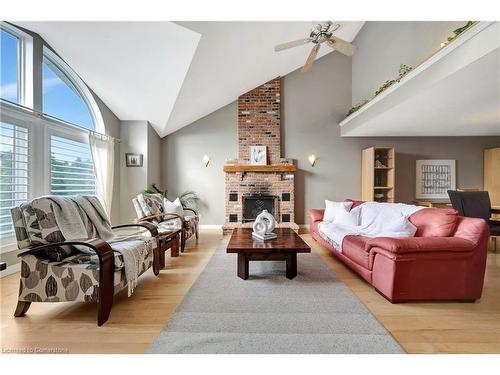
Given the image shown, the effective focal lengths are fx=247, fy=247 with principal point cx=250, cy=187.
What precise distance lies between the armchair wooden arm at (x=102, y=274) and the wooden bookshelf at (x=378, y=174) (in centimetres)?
532

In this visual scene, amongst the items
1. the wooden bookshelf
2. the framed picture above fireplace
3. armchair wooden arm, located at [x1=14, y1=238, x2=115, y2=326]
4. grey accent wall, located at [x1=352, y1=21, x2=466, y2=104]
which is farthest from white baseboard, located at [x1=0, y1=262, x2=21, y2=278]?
the wooden bookshelf

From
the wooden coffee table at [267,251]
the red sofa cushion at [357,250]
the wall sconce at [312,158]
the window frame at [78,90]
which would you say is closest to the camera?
the red sofa cushion at [357,250]

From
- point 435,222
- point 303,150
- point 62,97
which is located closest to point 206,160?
point 303,150

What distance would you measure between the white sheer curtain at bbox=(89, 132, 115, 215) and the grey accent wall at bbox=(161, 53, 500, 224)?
151 centimetres

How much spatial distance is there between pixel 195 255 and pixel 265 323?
2132 millimetres

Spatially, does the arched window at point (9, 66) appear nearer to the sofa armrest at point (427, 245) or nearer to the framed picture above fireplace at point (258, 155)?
the framed picture above fireplace at point (258, 155)

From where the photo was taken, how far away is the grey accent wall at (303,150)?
6.04 m

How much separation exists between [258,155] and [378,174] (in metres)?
2.93

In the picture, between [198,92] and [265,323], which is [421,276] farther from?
[198,92]

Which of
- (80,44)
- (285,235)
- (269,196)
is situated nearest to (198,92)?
(80,44)

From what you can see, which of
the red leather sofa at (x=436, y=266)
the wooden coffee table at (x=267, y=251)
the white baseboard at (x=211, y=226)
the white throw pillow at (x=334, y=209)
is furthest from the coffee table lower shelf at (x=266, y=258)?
the white baseboard at (x=211, y=226)

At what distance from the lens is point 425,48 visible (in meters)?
3.86

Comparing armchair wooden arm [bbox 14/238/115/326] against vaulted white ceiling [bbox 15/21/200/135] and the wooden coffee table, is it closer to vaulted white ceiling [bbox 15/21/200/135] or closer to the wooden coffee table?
the wooden coffee table
